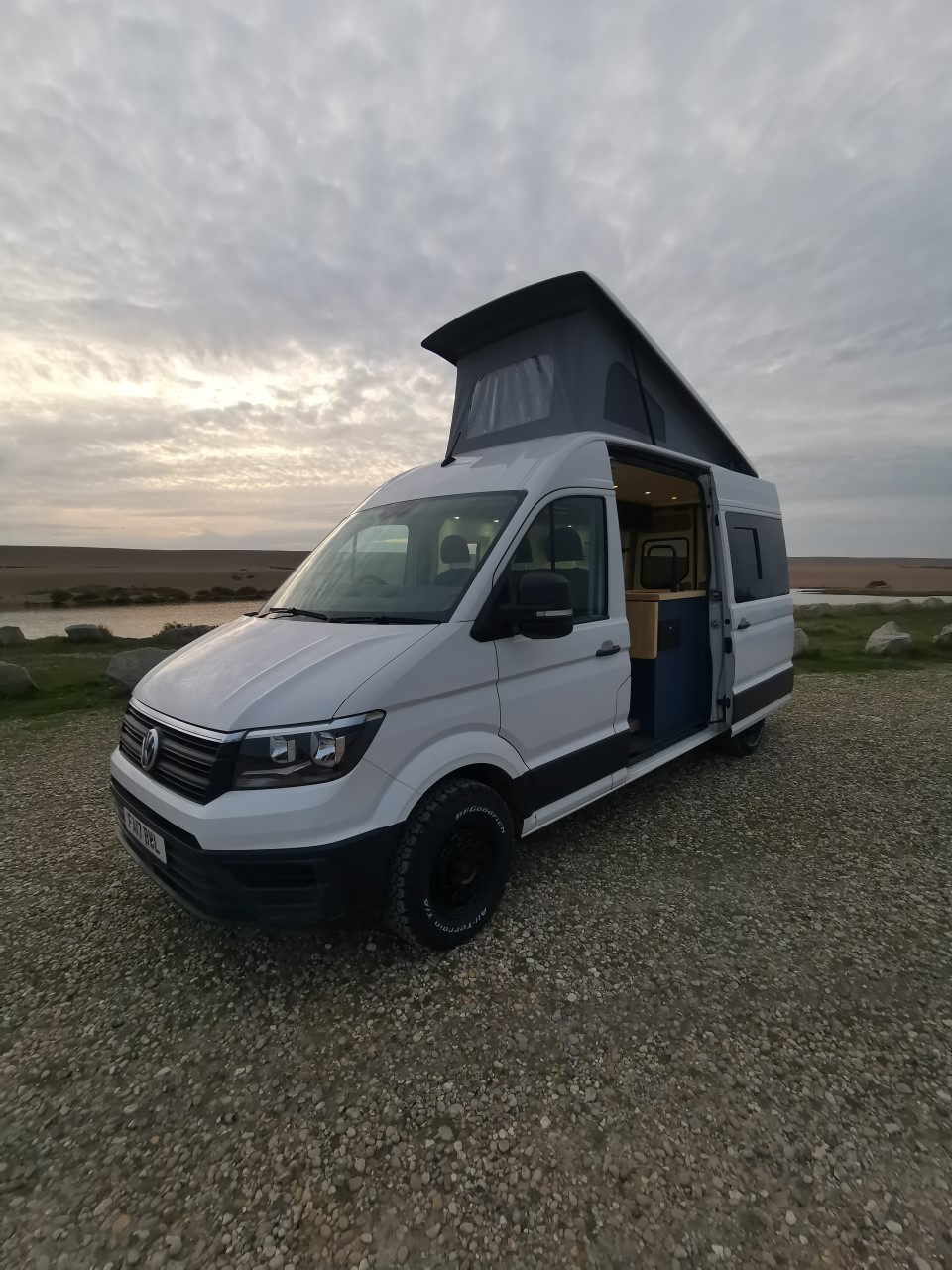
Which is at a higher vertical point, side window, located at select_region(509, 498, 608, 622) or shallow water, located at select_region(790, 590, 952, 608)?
side window, located at select_region(509, 498, 608, 622)

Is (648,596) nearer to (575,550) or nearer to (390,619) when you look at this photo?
(575,550)

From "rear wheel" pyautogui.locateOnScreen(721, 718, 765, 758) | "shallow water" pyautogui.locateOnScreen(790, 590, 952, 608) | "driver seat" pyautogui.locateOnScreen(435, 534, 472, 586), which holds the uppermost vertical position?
"driver seat" pyautogui.locateOnScreen(435, 534, 472, 586)

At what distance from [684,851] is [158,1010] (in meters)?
3.03

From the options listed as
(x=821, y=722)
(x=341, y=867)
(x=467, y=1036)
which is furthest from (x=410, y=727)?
(x=821, y=722)

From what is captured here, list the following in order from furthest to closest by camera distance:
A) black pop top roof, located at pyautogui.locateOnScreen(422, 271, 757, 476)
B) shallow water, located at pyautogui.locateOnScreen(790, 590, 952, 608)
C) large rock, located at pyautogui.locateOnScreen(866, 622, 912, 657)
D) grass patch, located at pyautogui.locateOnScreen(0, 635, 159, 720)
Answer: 1. shallow water, located at pyautogui.locateOnScreen(790, 590, 952, 608)
2. large rock, located at pyautogui.locateOnScreen(866, 622, 912, 657)
3. grass patch, located at pyautogui.locateOnScreen(0, 635, 159, 720)
4. black pop top roof, located at pyautogui.locateOnScreen(422, 271, 757, 476)

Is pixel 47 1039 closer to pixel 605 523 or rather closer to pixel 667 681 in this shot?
pixel 605 523

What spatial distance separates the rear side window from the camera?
499 cm

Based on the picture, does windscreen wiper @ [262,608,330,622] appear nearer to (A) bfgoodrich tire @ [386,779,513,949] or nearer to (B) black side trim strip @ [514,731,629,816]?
(A) bfgoodrich tire @ [386,779,513,949]

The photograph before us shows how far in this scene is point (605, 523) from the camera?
3.65 metres

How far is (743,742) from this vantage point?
18.4 feet

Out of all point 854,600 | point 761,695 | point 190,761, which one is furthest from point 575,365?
point 854,600

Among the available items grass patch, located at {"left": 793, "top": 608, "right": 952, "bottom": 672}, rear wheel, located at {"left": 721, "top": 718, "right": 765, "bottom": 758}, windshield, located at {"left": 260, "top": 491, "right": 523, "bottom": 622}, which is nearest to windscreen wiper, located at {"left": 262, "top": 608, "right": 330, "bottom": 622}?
windshield, located at {"left": 260, "top": 491, "right": 523, "bottom": 622}

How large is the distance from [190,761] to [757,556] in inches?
194

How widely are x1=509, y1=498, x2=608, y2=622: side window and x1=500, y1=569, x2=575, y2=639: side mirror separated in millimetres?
269
